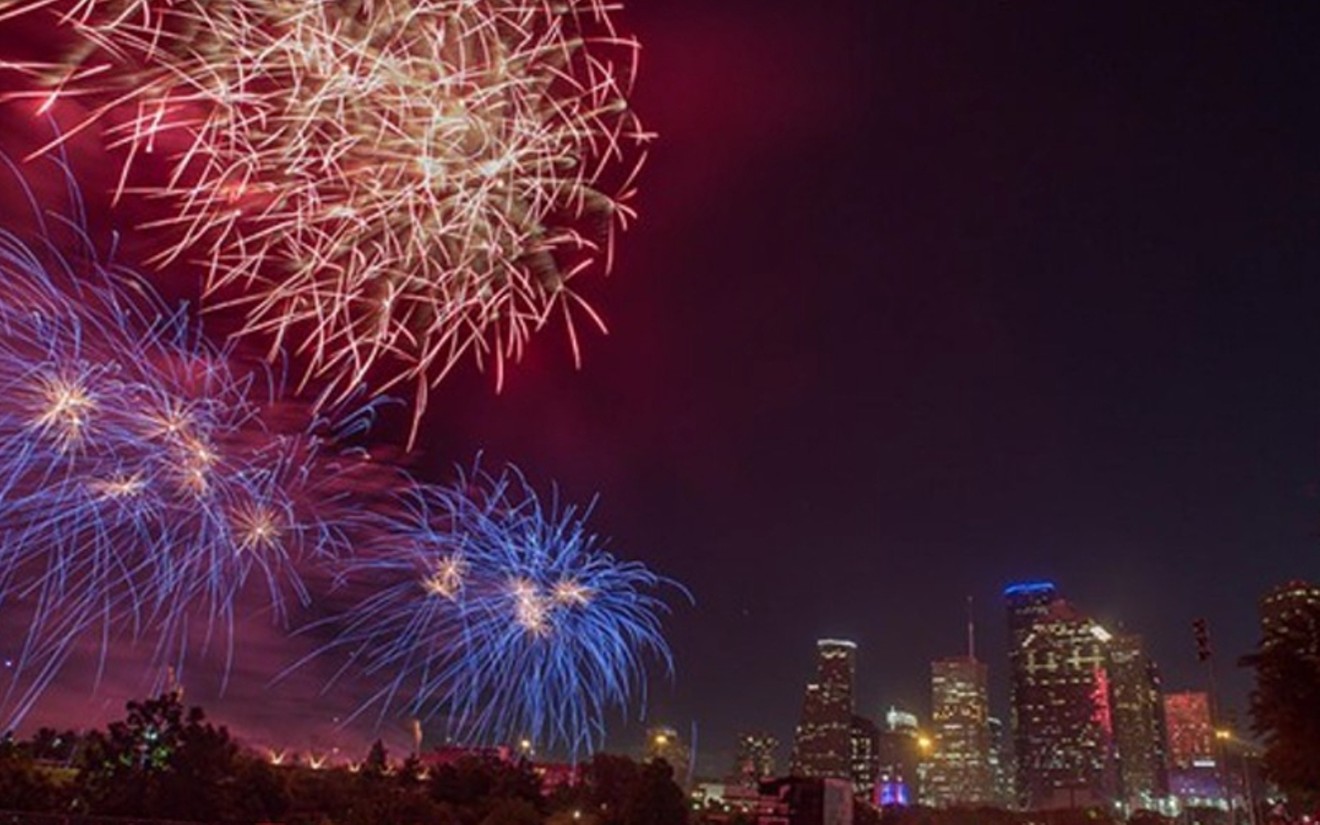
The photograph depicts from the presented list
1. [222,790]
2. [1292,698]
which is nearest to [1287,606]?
[1292,698]

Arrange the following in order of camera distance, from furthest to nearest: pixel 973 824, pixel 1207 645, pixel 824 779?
pixel 973 824
pixel 824 779
pixel 1207 645

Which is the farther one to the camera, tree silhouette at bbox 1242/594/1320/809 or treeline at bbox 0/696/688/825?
treeline at bbox 0/696/688/825

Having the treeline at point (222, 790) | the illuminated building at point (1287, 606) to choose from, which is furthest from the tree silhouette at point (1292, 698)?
the treeline at point (222, 790)

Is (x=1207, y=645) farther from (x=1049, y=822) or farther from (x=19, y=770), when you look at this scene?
(x=1049, y=822)

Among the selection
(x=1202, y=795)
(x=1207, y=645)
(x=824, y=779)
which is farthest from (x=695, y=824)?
(x=1202, y=795)

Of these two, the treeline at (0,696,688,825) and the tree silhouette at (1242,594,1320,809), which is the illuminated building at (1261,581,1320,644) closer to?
the tree silhouette at (1242,594,1320,809)

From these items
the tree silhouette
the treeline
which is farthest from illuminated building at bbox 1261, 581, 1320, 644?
the treeline
